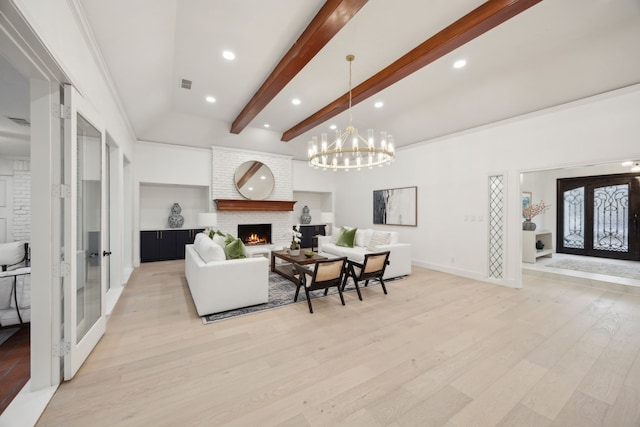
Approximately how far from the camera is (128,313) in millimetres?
3111

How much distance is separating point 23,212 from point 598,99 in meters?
10.1

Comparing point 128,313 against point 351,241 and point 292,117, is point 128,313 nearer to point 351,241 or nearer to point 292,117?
point 351,241

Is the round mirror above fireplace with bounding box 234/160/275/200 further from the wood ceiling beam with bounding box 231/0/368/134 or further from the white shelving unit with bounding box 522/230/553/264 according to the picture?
the white shelving unit with bounding box 522/230/553/264

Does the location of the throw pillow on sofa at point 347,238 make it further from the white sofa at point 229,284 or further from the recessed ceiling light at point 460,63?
the recessed ceiling light at point 460,63

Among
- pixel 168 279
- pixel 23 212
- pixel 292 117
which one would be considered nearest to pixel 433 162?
pixel 292 117

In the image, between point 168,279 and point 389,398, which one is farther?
point 168,279

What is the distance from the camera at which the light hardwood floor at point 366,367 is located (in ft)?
5.28

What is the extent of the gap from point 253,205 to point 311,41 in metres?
4.88

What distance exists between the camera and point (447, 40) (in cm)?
261

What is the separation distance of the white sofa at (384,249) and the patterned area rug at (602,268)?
140 inches

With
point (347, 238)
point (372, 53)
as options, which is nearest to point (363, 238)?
point (347, 238)

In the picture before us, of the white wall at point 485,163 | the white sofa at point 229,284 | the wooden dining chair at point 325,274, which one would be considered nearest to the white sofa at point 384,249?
the white wall at point 485,163

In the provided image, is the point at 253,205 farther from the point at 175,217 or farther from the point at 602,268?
the point at 602,268

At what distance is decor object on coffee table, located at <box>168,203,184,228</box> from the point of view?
21.2ft
